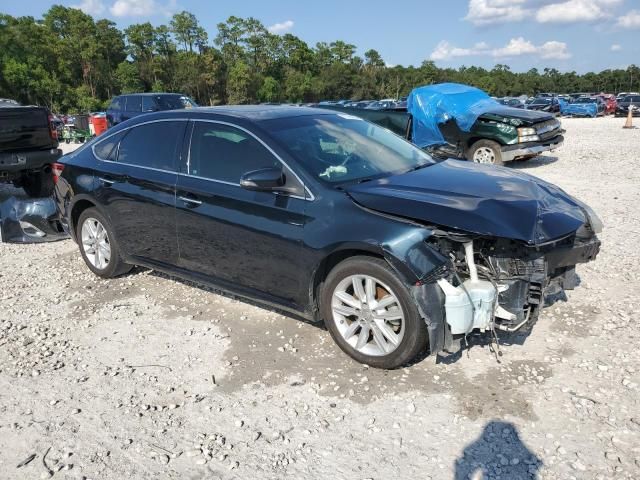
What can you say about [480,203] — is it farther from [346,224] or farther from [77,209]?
[77,209]

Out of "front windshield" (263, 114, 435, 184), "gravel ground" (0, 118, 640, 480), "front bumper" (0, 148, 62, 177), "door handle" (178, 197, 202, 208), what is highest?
"front windshield" (263, 114, 435, 184)

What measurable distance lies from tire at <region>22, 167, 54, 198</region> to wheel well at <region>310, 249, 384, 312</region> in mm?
7308

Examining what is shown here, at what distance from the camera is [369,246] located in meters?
3.38

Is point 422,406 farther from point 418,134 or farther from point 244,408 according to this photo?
point 418,134

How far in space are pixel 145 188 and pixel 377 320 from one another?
2.53 meters

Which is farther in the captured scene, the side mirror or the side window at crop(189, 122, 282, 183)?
the side window at crop(189, 122, 282, 183)

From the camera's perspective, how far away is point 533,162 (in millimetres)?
13125

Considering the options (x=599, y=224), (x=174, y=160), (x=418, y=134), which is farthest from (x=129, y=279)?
(x=418, y=134)

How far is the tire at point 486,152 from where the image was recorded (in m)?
11.2

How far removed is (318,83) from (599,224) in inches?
3441

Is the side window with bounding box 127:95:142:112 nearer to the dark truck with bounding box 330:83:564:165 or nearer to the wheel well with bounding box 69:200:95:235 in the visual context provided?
the dark truck with bounding box 330:83:564:165

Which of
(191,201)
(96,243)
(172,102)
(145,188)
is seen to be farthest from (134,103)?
(191,201)

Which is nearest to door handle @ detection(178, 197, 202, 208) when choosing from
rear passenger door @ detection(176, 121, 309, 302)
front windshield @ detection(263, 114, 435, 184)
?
rear passenger door @ detection(176, 121, 309, 302)

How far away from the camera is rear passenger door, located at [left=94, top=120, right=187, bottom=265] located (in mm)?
4637
